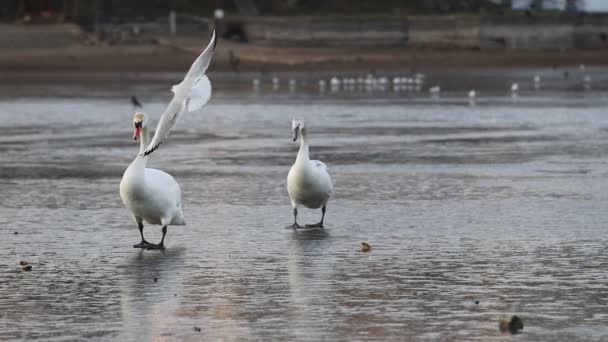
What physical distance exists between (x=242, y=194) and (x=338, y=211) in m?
Result: 1.89

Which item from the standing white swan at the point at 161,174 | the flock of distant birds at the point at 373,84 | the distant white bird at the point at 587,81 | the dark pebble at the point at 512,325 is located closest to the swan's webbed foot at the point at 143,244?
the standing white swan at the point at 161,174

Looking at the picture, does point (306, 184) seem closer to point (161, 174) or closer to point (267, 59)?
point (161, 174)

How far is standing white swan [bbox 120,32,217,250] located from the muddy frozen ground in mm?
311

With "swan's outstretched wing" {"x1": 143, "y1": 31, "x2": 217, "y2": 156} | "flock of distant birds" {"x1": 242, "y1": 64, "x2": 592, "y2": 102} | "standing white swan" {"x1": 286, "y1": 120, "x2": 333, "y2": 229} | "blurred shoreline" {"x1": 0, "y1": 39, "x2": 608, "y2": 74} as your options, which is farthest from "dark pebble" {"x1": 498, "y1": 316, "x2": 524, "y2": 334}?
"blurred shoreline" {"x1": 0, "y1": 39, "x2": 608, "y2": 74}

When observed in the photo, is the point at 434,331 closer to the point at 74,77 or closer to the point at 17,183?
the point at 17,183

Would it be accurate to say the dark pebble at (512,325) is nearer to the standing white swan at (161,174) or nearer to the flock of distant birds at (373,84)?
the standing white swan at (161,174)

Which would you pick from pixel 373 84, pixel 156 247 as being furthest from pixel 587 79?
pixel 156 247

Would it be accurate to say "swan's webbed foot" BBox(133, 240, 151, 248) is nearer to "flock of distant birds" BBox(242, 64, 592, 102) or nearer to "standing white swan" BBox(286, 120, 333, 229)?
"standing white swan" BBox(286, 120, 333, 229)

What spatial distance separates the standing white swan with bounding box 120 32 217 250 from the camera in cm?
1272

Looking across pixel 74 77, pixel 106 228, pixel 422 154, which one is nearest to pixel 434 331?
pixel 106 228

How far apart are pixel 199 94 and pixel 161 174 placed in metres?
1.17

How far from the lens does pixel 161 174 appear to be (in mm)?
13836

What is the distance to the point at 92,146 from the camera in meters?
26.2

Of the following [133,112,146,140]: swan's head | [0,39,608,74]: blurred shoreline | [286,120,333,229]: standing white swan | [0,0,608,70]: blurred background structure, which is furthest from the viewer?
[0,0,608,70]: blurred background structure
